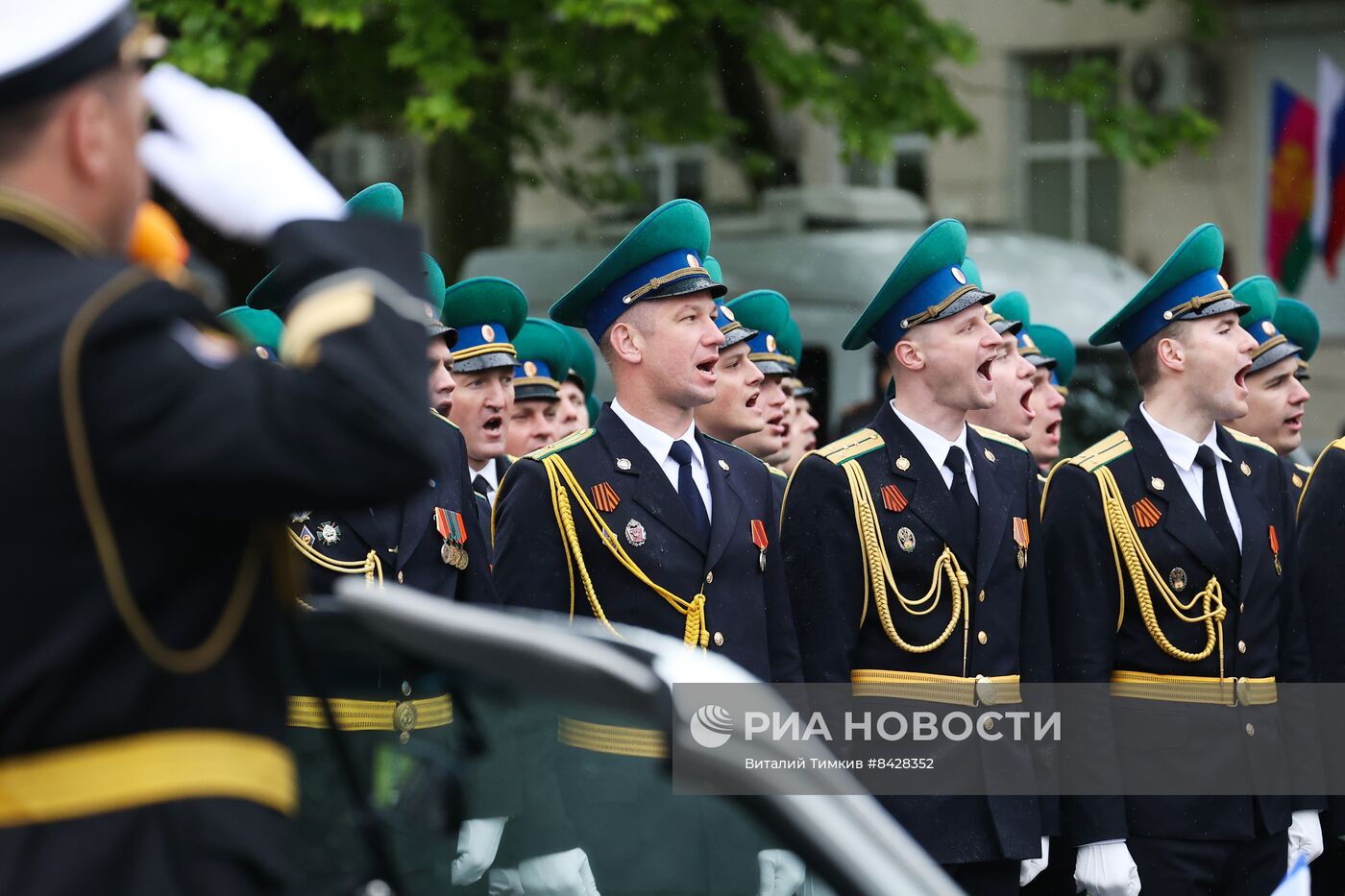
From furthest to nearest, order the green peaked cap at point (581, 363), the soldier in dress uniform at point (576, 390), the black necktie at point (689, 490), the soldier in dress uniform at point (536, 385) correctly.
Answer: the green peaked cap at point (581, 363)
the soldier in dress uniform at point (576, 390)
the soldier in dress uniform at point (536, 385)
the black necktie at point (689, 490)

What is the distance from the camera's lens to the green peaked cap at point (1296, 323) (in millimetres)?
8414

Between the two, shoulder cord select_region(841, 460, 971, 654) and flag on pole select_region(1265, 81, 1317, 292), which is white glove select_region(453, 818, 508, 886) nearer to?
shoulder cord select_region(841, 460, 971, 654)

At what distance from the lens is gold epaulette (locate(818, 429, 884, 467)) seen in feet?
16.7

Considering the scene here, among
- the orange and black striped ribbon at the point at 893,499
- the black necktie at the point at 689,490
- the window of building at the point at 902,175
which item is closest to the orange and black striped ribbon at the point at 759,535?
the black necktie at the point at 689,490

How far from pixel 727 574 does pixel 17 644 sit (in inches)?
119

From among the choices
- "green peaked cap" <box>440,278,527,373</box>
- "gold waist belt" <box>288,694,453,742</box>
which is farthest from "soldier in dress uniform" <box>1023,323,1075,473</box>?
"gold waist belt" <box>288,694,453,742</box>

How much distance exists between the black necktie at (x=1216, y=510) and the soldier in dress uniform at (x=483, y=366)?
7.53 feet

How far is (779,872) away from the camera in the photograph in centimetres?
191

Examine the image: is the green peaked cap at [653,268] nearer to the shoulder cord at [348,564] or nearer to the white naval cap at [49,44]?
the shoulder cord at [348,564]

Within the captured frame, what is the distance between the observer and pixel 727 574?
4.74 metres

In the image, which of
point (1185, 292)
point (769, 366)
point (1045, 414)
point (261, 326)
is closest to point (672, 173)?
point (1045, 414)

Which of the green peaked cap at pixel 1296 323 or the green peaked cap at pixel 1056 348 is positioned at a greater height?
the green peaked cap at pixel 1296 323

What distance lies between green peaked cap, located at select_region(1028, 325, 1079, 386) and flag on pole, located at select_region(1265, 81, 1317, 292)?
29.7ft

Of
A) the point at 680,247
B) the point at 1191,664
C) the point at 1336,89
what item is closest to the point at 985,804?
the point at 1191,664
